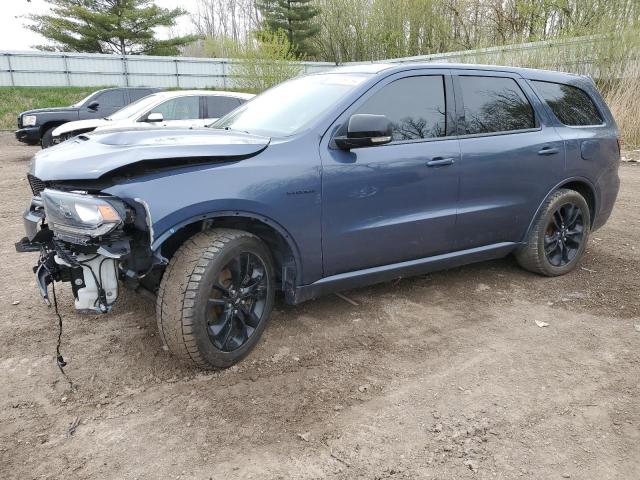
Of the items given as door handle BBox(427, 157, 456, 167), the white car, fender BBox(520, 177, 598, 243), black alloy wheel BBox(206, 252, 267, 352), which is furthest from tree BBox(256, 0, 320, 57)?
black alloy wheel BBox(206, 252, 267, 352)

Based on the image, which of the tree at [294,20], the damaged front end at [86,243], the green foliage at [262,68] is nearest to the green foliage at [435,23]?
the tree at [294,20]

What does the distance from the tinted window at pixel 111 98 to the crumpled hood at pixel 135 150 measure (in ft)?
34.7

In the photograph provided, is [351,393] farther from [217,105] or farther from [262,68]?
[262,68]

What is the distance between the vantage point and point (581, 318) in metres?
3.71

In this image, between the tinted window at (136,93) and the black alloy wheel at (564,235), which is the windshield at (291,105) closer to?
the black alloy wheel at (564,235)

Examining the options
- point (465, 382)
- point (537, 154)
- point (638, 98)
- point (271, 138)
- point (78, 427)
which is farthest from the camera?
point (638, 98)

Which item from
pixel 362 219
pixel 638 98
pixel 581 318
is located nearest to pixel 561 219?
pixel 581 318

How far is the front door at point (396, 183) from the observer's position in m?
3.17

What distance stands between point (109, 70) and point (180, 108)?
17.0m

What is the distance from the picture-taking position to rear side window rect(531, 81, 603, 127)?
14.3 feet

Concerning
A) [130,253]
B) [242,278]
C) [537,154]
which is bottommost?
[242,278]

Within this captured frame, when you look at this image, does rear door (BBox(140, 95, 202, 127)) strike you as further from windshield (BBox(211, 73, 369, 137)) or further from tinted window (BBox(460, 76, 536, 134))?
tinted window (BBox(460, 76, 536, 134))

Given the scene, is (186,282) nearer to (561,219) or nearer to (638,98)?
(561,219)

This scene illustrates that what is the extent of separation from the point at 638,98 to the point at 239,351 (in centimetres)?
1320
